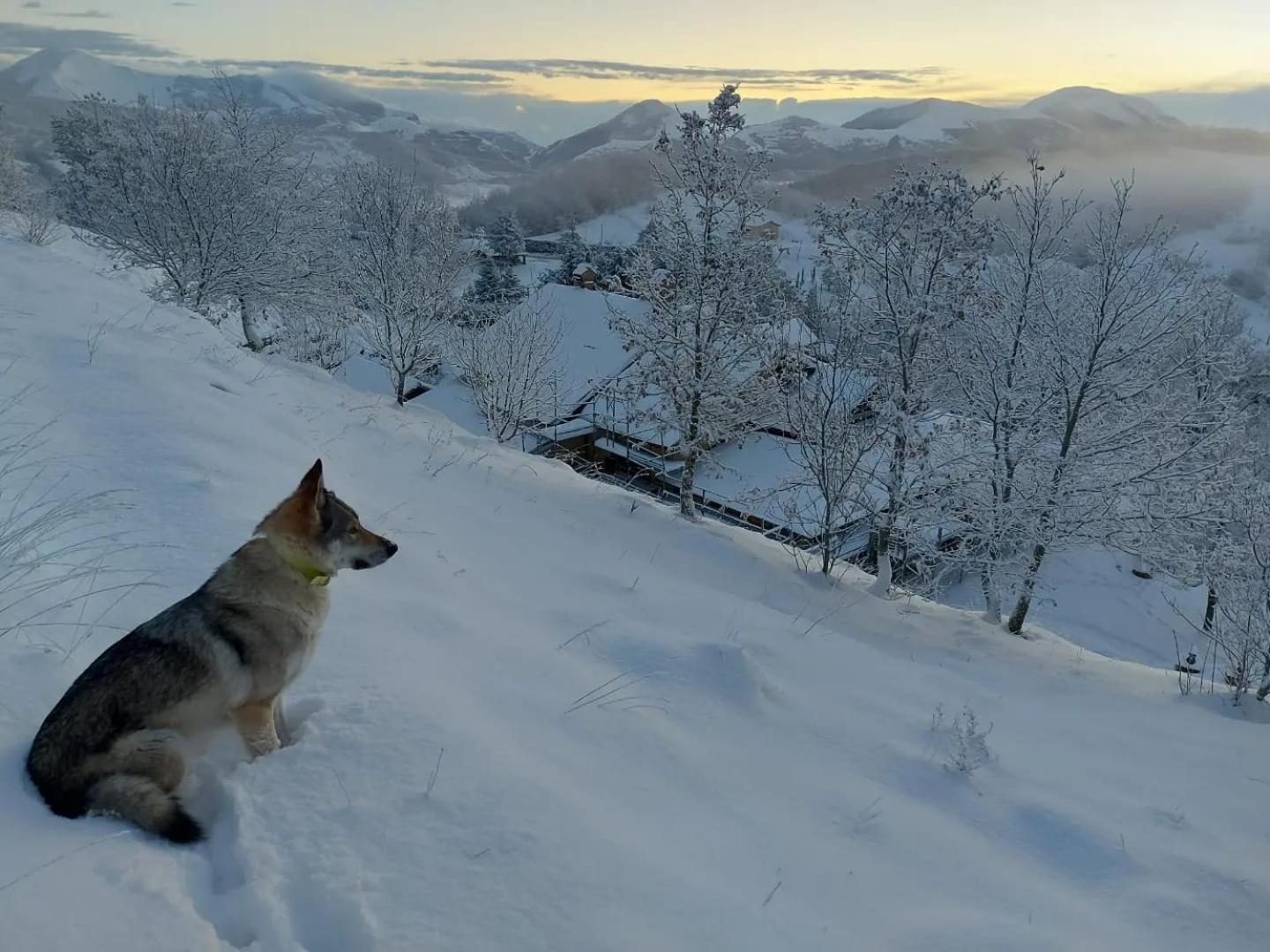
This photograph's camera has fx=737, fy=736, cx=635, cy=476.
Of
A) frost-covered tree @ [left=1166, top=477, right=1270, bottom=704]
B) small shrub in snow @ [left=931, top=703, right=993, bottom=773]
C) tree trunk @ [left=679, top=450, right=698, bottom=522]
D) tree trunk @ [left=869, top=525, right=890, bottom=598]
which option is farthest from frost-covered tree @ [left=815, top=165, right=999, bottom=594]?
small shrub in snow @ [left=931, top=703, right=993, bottom=773]

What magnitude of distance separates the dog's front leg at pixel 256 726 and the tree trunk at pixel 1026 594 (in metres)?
13.5

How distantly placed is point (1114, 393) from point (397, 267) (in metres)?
23.4

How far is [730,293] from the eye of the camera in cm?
1673

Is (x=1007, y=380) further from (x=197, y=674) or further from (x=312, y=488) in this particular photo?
(x=197, y=674)

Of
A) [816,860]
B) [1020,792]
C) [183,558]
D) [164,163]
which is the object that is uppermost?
[164,163]

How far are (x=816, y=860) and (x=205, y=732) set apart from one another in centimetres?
285


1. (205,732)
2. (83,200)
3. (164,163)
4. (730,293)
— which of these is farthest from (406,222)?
(205,732)

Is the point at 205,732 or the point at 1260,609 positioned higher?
the point at 205,732

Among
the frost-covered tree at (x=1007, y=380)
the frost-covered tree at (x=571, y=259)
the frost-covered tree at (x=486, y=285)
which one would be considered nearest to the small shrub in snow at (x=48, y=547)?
the frost-covered tree at (x=1007, y=380)

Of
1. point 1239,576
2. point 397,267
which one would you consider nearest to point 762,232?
point 1239,576

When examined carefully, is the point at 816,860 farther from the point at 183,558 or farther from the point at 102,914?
the point at 183,558

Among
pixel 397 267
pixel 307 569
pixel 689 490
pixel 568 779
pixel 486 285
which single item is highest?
pixel 307 569

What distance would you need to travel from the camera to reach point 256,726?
10.6 ft

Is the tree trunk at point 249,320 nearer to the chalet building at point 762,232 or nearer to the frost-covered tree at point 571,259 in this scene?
the chalet building at point 762,232
